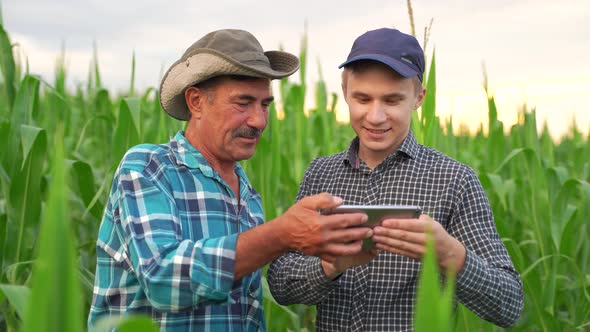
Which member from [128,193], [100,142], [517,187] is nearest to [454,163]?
[128,193]

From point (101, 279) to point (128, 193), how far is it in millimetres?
258

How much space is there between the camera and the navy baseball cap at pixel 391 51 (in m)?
1.60

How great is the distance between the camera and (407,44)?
1699 mm

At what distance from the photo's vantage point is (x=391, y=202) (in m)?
1.73

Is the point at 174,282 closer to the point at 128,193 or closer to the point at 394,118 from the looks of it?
the point at 128,193

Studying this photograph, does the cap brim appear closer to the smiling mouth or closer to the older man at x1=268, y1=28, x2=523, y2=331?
the older man at x1=268, y1=28, x2=523, y2=331

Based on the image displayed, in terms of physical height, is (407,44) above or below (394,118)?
above

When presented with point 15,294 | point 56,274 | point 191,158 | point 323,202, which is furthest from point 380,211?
point 56,274

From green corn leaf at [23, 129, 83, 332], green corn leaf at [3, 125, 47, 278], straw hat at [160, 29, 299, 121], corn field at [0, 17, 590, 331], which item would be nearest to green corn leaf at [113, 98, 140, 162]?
corn field at [0, 17, 590, 331]

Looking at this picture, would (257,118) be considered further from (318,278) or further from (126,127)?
(126,127)

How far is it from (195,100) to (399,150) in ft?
1.53

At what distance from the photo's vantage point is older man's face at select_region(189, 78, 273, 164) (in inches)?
66.0

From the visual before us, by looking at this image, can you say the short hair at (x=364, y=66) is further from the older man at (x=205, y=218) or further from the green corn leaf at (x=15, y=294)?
the green corn leaf at (x=15, y=294)

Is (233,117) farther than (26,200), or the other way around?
(26,200)
